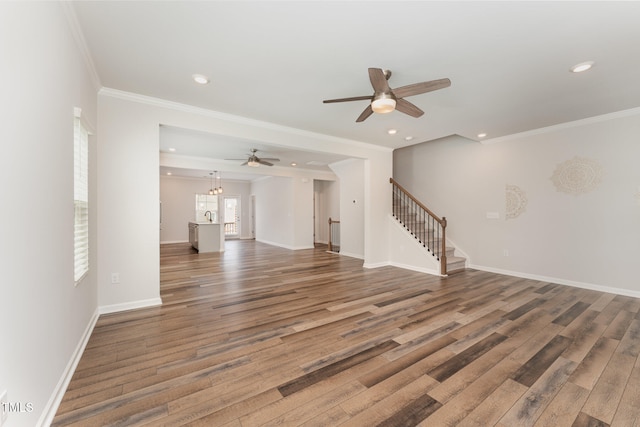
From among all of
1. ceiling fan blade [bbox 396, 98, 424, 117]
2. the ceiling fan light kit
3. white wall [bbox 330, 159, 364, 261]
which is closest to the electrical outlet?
the ceiling fan light kit

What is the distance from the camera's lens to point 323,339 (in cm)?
265

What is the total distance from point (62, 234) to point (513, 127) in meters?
6.35

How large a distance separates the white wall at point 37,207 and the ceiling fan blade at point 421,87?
2669mm

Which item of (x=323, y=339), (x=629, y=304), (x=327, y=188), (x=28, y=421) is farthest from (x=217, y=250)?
(x=629, y=304)

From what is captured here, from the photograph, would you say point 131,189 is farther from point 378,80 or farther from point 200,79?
point 378,80

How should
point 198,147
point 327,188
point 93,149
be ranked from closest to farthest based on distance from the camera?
point 93,149 < point 198,147 < point 327,188

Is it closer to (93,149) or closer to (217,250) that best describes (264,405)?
(93,149)

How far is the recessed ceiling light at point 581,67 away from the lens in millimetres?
2746

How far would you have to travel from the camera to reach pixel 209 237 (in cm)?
852

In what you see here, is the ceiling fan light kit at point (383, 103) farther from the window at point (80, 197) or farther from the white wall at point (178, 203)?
the white wall at point (178, 203)

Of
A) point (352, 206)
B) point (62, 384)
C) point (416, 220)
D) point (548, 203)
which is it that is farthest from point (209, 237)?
point (548, 203)

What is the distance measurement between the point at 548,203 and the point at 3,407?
6773 millimetres

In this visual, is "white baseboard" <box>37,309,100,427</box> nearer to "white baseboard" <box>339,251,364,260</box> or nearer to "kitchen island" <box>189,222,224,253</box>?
"white baseboard" <box>339,251,364,260</box>

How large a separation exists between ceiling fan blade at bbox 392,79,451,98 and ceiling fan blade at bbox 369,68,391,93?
0.13 meters
